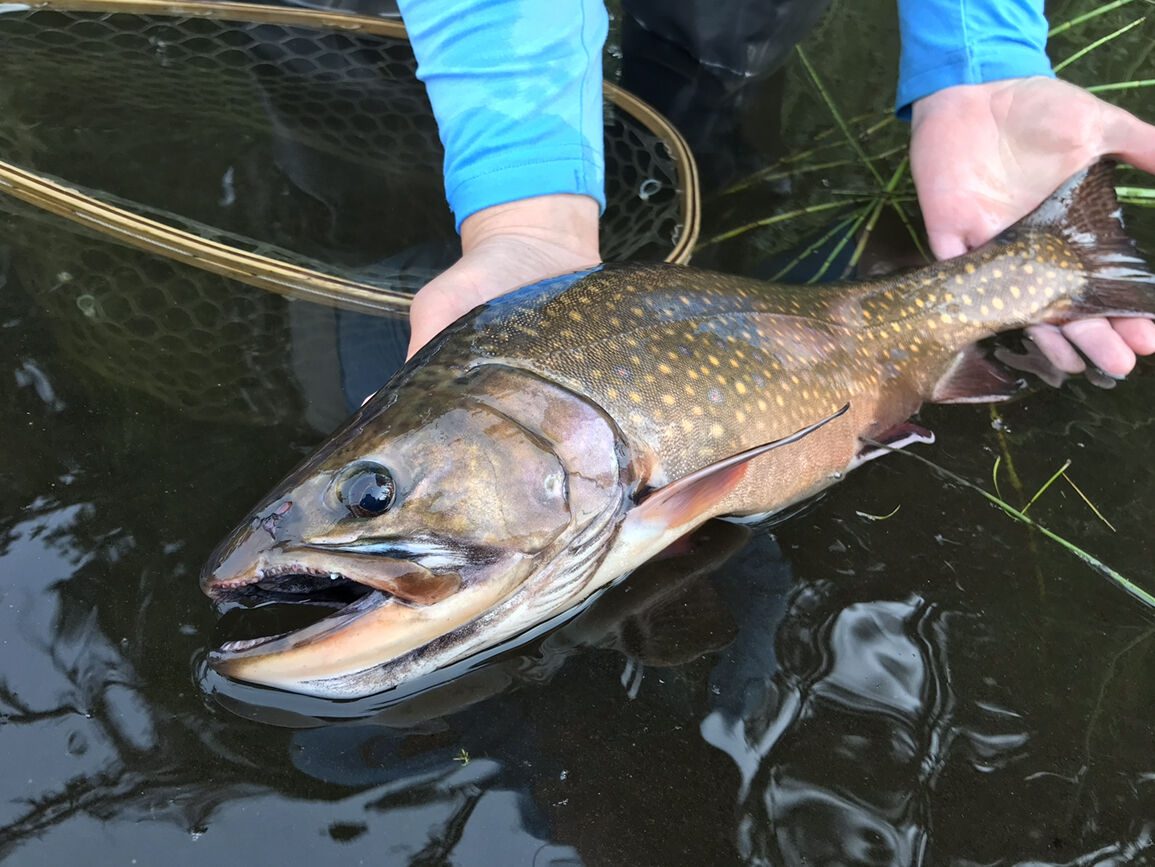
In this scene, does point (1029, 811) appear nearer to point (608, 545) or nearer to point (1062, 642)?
point (1062, 642)

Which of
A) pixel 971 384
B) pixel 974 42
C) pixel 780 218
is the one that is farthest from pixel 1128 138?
→ pixel 780 218

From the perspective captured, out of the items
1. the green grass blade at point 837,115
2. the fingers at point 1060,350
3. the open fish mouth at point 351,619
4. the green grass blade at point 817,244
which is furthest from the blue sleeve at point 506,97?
the green grass blade at point 837,115

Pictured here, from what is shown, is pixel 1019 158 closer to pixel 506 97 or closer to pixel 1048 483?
pixel 1048 483

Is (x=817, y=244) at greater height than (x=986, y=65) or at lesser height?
lesser

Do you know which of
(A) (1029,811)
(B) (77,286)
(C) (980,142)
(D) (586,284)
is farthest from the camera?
(C) (980,142)

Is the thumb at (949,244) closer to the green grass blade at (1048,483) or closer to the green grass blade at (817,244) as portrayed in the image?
the green grass blade at (817,244)

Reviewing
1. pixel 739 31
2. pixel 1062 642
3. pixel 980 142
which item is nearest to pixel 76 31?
pixel 739 31
